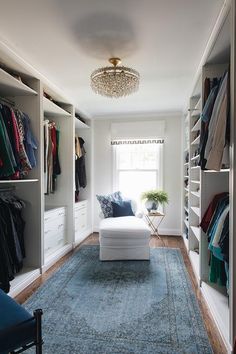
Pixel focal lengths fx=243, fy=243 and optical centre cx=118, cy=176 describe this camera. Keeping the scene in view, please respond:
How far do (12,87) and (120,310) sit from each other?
235 cm

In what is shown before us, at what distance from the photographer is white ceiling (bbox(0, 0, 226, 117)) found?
1670 mm

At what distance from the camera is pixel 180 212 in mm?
4590

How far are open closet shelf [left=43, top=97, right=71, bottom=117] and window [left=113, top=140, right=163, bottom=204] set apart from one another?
4.94 feet

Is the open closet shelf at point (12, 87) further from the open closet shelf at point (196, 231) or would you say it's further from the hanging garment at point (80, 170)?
the open closet shelf at point (196, 231)

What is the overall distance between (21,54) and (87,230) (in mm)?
3208

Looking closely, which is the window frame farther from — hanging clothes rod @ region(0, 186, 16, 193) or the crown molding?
hanging clothes rod @ region(0, 186, 16, 193)

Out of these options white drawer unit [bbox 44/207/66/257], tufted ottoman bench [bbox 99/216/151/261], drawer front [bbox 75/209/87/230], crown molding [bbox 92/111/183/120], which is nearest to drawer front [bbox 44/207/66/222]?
white drawer unit [bbox 44/207/66/257]

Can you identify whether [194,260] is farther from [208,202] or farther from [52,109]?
[52,109]

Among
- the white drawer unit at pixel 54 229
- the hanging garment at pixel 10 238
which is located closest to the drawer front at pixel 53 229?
the white drawer unit at pixel 54 229

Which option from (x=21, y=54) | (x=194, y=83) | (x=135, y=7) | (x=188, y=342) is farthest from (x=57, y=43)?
(x=188, y=342)

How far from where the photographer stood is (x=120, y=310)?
2055 mm

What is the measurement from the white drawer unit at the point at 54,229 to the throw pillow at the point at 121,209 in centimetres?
80

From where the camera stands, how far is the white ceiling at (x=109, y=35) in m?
1.67

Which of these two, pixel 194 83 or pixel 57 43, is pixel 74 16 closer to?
pixel 57 43
